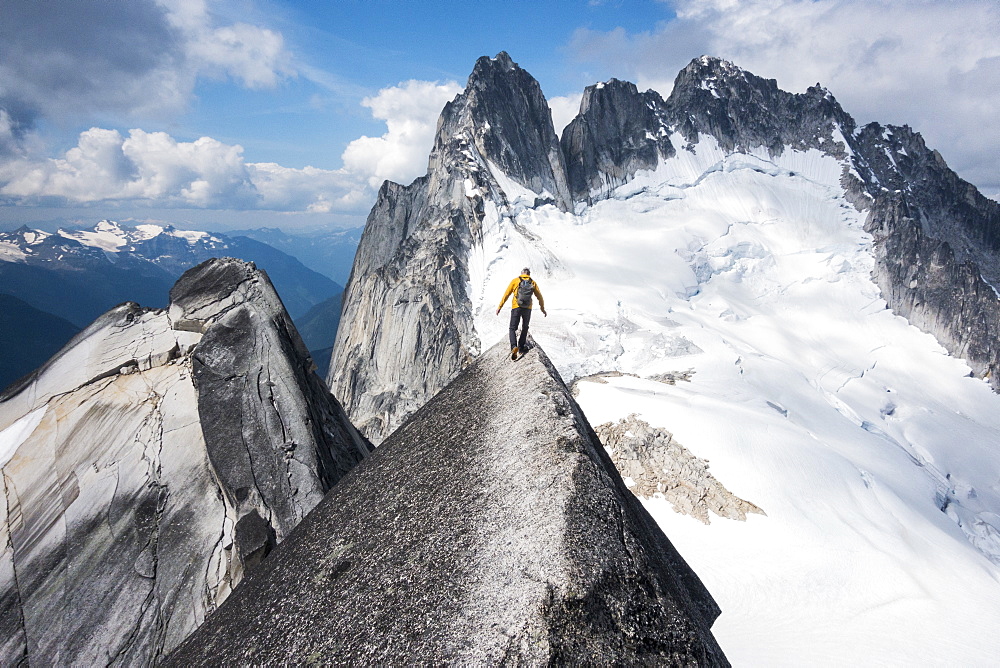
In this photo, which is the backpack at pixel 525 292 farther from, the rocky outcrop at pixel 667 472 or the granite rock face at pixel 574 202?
the granite rock face at pixel 574 202

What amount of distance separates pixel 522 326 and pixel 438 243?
66.2 metres

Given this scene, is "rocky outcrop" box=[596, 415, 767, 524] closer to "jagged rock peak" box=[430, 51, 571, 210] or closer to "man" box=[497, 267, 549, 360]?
"man" box=[497, 267, 549, 360]

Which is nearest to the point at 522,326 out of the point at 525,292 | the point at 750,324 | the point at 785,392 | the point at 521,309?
the point at 521,309

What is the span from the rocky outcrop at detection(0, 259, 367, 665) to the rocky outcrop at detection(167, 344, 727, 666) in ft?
9.43

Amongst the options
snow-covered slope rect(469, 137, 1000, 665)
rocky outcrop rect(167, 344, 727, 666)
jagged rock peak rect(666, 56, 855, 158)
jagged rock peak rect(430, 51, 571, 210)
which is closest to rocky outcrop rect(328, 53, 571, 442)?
jagged rock peak rect(430, 51, 571, 210)

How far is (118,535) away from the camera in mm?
7957

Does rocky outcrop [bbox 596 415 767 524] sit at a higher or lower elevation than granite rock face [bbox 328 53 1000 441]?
lower

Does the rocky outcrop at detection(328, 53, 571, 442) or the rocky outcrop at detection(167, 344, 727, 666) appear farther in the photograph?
the rocky outcrop at detection(328, 53, 571, 442)

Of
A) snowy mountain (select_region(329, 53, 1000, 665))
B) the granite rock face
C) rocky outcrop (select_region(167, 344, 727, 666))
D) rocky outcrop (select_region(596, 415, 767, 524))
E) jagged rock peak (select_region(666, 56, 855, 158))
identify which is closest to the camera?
rocky outcrop (select_region(167, 344, 727, 666))

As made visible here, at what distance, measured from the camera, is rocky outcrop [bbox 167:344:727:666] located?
4.09m

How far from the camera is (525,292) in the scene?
9164 mm

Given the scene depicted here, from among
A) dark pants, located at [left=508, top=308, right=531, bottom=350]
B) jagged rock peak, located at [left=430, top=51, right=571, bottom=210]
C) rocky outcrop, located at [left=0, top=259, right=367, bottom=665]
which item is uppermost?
jagged rock peak, located at [left=430, top=51, right=571, bottom=210]

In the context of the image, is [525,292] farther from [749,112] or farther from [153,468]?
[749,112]

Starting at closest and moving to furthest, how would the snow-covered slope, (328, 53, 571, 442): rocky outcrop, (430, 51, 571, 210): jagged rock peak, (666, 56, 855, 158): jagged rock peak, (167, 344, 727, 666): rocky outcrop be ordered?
(167, 344, 727, 666): rocky outcrop
the snow-covered slope
(328, 53, 571, 442): rocky outcrop
(430, 51, 571, 210): jagged rock peak
(666, 56, 855, 158): jagged rock peak
